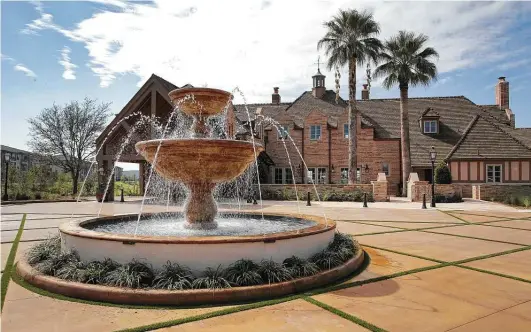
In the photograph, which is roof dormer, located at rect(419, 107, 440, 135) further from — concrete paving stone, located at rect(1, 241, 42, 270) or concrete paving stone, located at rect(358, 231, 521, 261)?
concrete paving stone, located at rect(1, 241, 42, 270)

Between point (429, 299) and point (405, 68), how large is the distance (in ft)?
101

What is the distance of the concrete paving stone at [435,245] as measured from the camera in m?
8.88

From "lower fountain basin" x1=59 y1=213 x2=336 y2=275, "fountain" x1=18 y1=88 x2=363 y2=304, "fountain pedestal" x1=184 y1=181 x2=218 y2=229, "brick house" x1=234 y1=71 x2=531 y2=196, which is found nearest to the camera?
"fountain" x1=18 y1=88 x2=363 y2=304

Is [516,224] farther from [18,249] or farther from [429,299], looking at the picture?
[18,249]

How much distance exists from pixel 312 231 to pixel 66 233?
429 cm

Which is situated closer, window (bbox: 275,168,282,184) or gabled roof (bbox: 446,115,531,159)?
gabled roof (bbox: 446,115,531,159)

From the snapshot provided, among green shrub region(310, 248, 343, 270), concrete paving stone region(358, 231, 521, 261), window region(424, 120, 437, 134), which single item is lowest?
concrete paving stone region(358, 231, 521, 261)

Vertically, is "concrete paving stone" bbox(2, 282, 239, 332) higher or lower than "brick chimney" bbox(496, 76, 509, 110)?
lower

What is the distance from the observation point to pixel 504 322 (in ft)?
15.7

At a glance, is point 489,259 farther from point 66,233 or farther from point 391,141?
point 391,141

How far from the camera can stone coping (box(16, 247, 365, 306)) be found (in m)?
5.27

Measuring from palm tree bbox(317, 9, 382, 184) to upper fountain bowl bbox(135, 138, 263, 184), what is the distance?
23637mm

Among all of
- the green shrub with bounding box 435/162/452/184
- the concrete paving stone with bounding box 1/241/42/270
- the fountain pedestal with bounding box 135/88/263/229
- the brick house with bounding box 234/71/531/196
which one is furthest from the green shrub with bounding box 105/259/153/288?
the brick house with bounding box 234/71/531/196

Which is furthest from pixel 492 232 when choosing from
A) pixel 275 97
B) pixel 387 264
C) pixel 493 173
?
pixel 275 97
